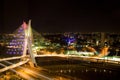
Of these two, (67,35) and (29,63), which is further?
(67,35)

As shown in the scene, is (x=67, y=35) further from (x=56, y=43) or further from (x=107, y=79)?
(x=107, y=79)

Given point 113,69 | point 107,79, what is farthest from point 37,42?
point 107,79

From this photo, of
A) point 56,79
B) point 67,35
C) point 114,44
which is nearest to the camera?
point 56,79

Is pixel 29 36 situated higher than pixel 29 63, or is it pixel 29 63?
pixel 29 36

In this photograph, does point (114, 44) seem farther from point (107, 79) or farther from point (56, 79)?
point (56, 79)

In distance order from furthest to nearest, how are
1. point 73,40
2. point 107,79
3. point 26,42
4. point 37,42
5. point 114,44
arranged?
point 73,40
point 37,42
point 114,44
point 26,42
point 107,79

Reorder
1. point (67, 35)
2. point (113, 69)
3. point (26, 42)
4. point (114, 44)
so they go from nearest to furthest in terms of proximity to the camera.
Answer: point (113, 69)
point (26, 42)
point (114, 44)
point (67, 35)

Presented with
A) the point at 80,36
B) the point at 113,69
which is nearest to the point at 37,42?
the point at 80,36

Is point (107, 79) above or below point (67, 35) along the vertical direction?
below

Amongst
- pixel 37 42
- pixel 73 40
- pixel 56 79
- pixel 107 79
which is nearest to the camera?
pixel 56 79
